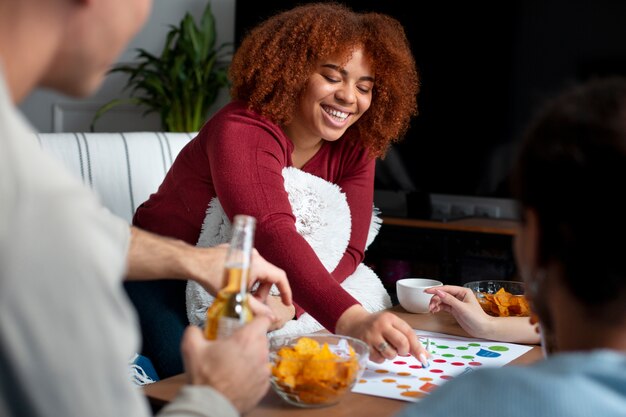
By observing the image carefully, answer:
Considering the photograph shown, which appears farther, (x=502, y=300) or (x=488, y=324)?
(x=502, y=300)

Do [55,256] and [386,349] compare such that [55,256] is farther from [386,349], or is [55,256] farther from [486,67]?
[486,67]

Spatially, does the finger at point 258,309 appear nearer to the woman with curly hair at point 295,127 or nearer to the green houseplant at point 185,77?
the woman with curly hair at point 295,127

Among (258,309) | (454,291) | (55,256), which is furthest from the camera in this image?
(454,291)

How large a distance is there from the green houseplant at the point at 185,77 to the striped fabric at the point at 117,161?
6.69 ft

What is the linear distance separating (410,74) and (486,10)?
5.60 feet

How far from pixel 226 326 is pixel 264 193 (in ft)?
2.40

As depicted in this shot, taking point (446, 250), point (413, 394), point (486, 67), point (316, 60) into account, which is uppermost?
point (486, 67)

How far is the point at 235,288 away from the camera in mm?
1071

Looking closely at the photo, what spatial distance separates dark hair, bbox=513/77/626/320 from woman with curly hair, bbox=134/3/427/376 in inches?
34.7

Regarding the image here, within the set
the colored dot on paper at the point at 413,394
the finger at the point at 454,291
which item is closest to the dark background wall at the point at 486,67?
the finger at the point at 454,291

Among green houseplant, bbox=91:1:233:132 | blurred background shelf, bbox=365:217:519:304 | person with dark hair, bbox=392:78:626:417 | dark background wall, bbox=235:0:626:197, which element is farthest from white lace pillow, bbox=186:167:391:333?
green houseplant, bbox=91:1:233:132

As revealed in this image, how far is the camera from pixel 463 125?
387 cm

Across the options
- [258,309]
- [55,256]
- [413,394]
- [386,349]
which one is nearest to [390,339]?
[386,349]

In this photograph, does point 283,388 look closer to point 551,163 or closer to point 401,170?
point 551,163
